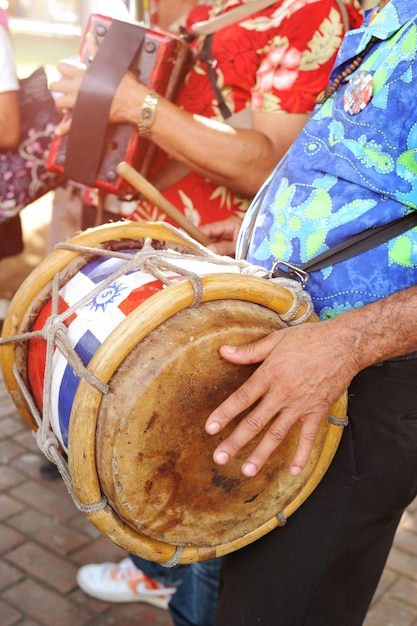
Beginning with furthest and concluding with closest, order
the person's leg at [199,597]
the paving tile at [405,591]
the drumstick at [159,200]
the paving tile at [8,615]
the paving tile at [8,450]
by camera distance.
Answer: the paving tile at [8,450]
the paving tile at [405,591]
the paving tile at [8,615]
the person's leg at [199,597]
the drumstick at [159,200]

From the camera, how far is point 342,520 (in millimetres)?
1517

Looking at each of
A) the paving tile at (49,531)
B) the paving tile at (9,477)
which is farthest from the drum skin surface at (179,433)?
the paving tile at (9,477)

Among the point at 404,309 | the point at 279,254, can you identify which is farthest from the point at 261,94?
the point at 404,309

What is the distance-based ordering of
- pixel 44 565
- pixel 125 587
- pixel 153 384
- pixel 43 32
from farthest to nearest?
pixel 43 32 → pixel 44 565 → pixel 125 587 → pixel 153 384

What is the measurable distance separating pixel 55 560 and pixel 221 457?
1.81 metres

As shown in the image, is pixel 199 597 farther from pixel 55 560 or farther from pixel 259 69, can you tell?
pixel 259 69

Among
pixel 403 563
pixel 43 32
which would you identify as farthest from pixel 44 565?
pixel 43 32

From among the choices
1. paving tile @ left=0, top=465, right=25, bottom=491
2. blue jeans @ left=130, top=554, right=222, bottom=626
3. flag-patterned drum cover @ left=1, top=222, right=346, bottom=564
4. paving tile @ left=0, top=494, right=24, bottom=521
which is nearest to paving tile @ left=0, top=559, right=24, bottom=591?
paving tile @ left=0, top=494, right=24, bottom=521

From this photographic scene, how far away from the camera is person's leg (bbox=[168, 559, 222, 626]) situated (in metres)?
2.32

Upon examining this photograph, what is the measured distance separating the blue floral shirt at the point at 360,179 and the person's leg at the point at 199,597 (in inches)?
48.4

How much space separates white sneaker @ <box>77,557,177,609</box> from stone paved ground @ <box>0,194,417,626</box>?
0.03m

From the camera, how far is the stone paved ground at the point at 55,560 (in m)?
2.62

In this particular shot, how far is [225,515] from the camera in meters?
1.44

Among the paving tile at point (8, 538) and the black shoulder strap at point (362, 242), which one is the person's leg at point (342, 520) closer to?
the black shoulder strap at point (362, 242)
